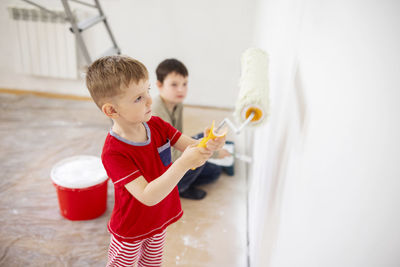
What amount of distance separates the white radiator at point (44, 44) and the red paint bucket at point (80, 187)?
58.8 inches

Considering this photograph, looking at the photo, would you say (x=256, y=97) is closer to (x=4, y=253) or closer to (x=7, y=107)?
(x=4, y=253)

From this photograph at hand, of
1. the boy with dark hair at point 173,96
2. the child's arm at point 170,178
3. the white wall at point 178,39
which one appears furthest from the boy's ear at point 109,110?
the white wall at point 178,39

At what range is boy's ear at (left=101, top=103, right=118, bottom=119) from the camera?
0.69 meters

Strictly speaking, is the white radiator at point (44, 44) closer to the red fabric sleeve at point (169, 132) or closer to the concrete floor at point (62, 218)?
the concrete floor at point (62, 218)

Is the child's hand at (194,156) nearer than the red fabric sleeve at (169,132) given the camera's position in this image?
Yes

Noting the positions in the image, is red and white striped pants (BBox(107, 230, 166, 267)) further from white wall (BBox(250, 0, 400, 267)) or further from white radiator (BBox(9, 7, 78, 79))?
white radiator (BBox(9, 7, 78, 79))

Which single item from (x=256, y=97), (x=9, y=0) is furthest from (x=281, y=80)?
(x=9, y=0)

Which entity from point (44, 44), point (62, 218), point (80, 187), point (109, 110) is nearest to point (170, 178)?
point (109, 110)

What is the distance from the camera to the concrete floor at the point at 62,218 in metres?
1.22

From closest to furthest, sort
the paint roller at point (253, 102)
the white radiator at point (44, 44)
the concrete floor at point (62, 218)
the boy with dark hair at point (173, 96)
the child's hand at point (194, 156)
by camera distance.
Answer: the child's hand at point (194, 156) → the paint roller at point (253, 102) → the concrete floor at point (62, 218) → the boy with dark hair at point (173, 96) → the white radiator at point (44, 44)

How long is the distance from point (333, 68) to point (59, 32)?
2.59 m

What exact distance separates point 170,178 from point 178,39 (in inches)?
86.8

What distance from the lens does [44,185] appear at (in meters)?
1.62

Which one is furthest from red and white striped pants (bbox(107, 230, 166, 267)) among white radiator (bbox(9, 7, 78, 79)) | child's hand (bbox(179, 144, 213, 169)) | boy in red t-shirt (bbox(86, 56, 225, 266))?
white radiator (bbox(9, 7, 78, 79))
